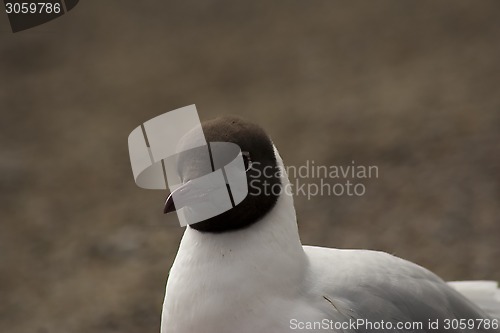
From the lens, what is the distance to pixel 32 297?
3.74 meters

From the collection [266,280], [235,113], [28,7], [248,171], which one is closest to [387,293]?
[266,280]

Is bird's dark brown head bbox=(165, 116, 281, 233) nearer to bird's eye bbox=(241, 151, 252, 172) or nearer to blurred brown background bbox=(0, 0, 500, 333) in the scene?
bird's eye bbox=(241, 151, 252, 172)

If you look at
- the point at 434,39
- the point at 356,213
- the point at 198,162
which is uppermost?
the point at 198,162

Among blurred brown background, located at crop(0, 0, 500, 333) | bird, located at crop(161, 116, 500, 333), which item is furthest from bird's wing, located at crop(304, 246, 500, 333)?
blurred brown background, located at crop(0, 0, 500, 333)

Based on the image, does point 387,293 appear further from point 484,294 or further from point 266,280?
point 484,294

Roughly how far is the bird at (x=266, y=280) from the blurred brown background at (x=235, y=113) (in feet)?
4.40

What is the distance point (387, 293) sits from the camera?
2.18 meters

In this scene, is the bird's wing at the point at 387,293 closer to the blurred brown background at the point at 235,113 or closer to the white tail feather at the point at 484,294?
the white tail feather at the point at 484,294

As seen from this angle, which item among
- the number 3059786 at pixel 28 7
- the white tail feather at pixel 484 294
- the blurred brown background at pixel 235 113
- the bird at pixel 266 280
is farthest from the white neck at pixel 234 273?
the number 3059786 at pixel 28 7

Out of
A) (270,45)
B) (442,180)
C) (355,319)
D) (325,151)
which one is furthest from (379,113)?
(355,319)

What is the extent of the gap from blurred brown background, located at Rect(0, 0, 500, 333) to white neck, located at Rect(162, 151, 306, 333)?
4.29 ft

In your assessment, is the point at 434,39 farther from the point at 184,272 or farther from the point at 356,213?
the point at 184,272

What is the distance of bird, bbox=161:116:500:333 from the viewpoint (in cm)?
205

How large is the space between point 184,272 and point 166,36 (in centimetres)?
452
